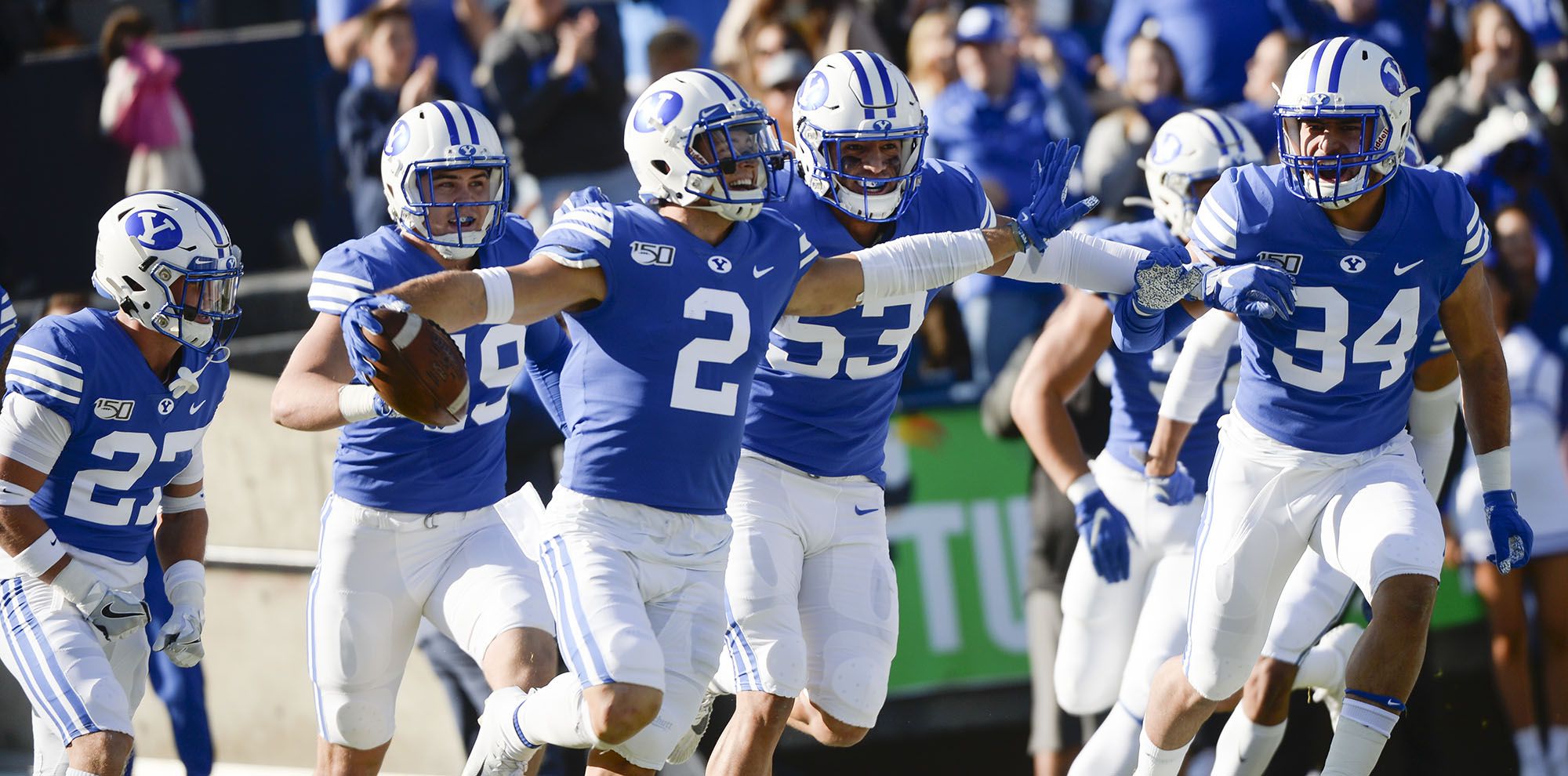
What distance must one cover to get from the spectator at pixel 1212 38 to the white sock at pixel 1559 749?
275 centimetres

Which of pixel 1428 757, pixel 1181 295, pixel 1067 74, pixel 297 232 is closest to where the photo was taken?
pixel 1181 295

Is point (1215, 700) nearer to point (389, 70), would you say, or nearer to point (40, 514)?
point (40, 514)

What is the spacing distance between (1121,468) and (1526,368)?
A: 6.65ft

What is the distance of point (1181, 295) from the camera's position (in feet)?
14.4

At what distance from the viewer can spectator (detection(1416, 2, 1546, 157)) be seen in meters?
7.02

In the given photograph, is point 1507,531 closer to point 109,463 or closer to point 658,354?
point 658,354

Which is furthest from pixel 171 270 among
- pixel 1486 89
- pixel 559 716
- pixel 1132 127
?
pixel 1486 89

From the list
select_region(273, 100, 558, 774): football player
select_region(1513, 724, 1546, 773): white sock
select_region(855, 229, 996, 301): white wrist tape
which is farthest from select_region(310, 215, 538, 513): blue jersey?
select_region(1513, 724, 1546, 773): white sock

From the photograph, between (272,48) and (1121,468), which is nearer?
(1121,468)

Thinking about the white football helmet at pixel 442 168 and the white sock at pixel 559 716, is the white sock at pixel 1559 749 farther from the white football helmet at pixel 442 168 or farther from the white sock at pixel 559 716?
the white football helmet at pixel 442 168

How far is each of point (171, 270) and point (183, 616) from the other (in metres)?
0.95

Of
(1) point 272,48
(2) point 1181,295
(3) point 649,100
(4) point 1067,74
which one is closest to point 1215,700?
(2) point 1181,295

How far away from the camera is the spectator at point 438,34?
7363 millimetres

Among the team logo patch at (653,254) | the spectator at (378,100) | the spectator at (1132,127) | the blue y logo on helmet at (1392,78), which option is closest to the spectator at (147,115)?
the spectator at (378,100)
